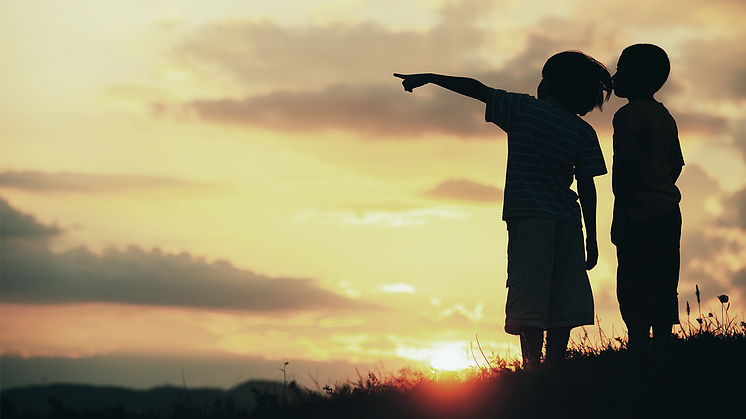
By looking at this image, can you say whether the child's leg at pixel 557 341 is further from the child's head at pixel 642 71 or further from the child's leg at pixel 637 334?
the child's head at pixel 642 71

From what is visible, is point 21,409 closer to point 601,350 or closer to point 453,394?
point 453,394

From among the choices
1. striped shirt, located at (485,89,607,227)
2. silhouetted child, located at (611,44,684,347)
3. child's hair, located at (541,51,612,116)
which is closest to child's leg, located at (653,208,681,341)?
silhouetted child, located at (611,44,684,347)

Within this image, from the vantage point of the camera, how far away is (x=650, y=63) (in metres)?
6.41

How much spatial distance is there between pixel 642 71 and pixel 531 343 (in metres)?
2.85

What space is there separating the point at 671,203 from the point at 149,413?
16.4ft

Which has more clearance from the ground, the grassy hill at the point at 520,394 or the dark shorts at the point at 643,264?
the dark shorts at the point at 643,264

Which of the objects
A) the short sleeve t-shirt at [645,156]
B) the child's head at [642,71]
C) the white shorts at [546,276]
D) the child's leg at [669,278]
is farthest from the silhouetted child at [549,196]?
the child's leg at [669,278]

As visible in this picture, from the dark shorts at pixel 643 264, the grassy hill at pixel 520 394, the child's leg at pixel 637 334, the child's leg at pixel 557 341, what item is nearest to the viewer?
the grassy hill at pixel 520 394

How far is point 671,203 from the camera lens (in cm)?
625

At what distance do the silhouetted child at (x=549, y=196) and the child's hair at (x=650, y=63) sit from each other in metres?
0.79

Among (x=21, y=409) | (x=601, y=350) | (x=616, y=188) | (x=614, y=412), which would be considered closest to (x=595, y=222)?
(x=616, y=188)

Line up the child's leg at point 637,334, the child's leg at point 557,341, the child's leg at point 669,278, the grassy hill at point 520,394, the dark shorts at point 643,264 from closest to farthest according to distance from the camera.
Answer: the grassy hill at point 520,394 < the child's leg at point 557,341 < the child's leg at point 637,334 < the dark shorts at point 643,264 < the child's leg at point 669,278

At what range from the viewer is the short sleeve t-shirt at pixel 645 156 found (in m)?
6.16

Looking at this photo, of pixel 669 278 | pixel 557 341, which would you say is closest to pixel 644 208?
pixel 669 278
